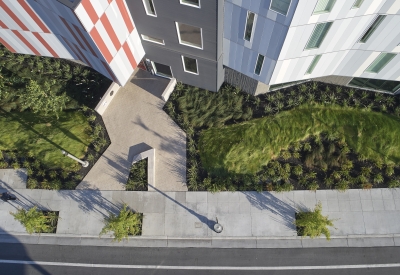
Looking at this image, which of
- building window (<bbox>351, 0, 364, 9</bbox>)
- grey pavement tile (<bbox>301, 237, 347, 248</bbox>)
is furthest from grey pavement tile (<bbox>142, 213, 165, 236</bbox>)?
building window (<bbox>351, 0, 364, 9</bbox>)

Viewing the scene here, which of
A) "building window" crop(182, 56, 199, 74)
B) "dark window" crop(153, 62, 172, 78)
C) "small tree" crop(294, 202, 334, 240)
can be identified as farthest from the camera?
"dark window" crop(153, 62, 172, 78)

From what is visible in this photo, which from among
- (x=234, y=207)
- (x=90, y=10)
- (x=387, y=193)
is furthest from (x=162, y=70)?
(x=387, y=193)

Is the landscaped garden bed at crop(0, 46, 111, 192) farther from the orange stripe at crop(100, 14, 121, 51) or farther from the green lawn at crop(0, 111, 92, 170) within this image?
the orange stripe at crop(100, 14, 121, 51)

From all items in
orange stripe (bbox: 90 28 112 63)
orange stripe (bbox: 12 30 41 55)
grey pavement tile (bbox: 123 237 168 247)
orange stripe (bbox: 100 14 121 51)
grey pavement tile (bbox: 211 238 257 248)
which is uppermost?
orange stripe (bbox: 12 30 41 55)

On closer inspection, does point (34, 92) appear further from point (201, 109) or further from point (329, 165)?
point (329, 165)

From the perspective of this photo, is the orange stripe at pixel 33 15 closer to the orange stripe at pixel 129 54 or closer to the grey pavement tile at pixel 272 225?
the orange stripe at pixel 129 54

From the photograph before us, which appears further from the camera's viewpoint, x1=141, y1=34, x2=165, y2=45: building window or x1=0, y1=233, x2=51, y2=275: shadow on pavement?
x1=141, y1=34, x2=165, y2=45: building window
